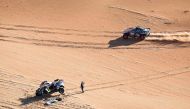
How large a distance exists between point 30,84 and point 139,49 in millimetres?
10929

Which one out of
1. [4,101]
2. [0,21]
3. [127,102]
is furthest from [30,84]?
[0,21]

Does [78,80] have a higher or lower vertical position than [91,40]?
lower

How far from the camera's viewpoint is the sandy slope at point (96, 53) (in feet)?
102

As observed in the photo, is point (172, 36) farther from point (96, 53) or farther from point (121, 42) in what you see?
point (96, 53)

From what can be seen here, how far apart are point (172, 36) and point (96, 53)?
7252 mm

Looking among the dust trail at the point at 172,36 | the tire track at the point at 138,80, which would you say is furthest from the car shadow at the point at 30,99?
→ the dust trail at the point at 172,36

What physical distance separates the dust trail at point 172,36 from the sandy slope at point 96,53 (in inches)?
3.3

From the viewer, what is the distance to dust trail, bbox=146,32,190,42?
1601 inches

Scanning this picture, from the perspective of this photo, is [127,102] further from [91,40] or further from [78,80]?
[91,40]

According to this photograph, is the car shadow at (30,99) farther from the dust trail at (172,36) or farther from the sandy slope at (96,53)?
the dust trail at (172,36)

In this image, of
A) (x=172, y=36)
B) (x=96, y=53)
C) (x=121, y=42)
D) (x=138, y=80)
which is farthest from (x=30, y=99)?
(x=172, y=36)

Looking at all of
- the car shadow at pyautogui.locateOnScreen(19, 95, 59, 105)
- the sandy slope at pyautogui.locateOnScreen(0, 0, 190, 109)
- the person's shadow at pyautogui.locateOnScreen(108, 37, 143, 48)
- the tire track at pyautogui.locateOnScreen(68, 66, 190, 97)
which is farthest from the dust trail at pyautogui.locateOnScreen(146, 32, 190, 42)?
the car shadow at pyautogui.locateOnScreen(19, 95, 59, 105)

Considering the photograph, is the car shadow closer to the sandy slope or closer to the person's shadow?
the sandy slope

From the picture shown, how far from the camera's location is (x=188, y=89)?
33.6 metres
